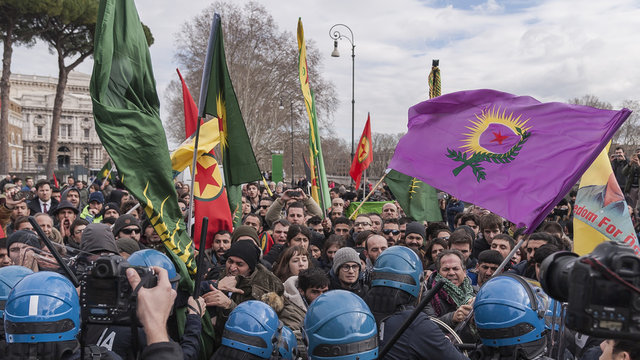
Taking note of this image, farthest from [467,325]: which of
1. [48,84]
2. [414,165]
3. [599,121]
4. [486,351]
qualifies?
[48,84]

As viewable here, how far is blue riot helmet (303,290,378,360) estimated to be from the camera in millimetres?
2443

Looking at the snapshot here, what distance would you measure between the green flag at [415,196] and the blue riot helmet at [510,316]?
5470mm

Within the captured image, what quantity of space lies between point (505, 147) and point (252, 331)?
256cm

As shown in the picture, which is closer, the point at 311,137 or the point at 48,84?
the point at 311,137

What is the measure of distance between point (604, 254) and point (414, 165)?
3152 millimetres

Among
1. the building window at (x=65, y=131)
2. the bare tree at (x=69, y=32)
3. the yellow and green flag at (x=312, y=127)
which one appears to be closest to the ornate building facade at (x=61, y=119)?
the building window at (x=65, y=131)

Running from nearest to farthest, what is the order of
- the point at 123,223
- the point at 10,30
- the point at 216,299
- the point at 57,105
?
the point at 216,299 < the point at 123,223 < the point at 10,30 < the point at 57,105

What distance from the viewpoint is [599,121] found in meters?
4.07

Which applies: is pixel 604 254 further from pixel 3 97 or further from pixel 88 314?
pixel 3 97

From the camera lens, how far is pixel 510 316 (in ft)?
8.48

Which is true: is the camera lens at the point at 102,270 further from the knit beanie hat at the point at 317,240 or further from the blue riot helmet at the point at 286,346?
the knit beanie hat at the point at 317,240

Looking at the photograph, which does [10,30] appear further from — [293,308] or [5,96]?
[293,308]

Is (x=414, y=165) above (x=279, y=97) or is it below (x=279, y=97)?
below

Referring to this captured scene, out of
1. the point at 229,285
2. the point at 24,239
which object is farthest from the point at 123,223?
the point at 229,285
